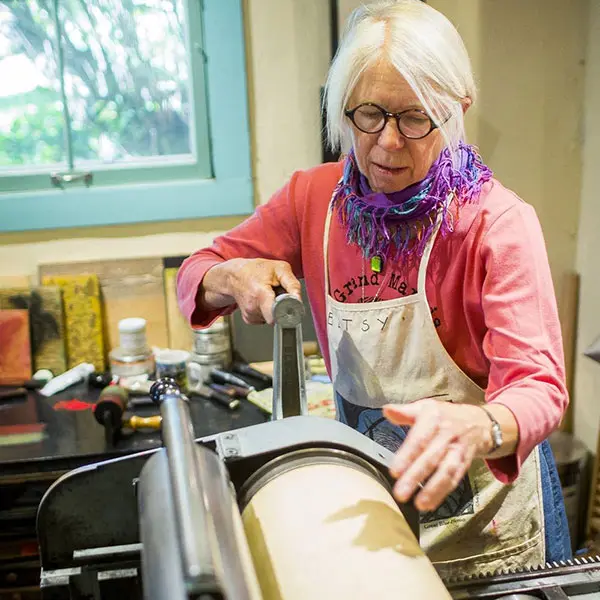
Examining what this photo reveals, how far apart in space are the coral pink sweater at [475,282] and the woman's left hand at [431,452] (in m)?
0.11

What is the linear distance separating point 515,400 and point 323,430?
21 cm

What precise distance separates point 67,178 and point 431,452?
153 centimetres

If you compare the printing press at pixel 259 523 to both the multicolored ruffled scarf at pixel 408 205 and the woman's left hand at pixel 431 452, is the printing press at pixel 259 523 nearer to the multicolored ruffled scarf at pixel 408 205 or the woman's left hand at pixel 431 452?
the woman's left hand at pixel 431 452

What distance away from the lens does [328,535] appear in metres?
0.60

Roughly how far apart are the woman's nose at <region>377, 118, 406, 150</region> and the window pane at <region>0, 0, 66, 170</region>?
4.11 feet

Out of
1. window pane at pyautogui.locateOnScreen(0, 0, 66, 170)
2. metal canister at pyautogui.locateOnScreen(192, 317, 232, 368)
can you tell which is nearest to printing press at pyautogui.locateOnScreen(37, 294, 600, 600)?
metal canister at pyautogui.locateOnScreen(192, 317, 232, 368)

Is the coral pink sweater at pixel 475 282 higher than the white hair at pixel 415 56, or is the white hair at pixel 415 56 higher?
the white hair at pixel 415 56

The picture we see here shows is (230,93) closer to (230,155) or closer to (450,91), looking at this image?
(230,155)

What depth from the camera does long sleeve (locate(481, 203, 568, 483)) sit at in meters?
0.75

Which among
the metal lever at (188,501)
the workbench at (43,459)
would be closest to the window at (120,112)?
the workbench at (43,459)

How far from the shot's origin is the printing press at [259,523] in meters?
0.52

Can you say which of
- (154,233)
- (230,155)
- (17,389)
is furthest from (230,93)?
(17,389)

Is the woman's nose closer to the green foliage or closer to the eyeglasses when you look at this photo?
the eyeglasses

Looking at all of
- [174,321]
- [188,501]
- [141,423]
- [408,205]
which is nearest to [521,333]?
[408,205]
